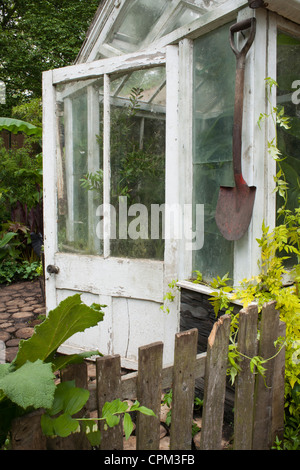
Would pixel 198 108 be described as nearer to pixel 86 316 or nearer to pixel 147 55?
pixel 147 55

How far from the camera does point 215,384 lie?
1.56 metres

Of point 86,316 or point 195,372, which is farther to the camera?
point 195,372

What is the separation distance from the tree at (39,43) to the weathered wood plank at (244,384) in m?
10.4

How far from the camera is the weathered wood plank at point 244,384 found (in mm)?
1674

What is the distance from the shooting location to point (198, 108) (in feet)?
7.66

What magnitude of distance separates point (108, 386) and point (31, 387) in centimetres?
34

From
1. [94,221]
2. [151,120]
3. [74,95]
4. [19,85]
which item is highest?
[19,85]

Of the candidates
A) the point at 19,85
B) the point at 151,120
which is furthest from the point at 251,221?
the point at 19,85

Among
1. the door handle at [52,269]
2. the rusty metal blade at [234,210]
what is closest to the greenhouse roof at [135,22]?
the rusty metal blade at [234,210]

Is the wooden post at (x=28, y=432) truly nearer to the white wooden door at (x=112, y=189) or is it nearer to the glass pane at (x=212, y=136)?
the glass pane at (x=212, y=136)

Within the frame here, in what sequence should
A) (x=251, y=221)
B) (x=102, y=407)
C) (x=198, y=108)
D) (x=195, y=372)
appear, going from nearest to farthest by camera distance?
(x=102, y=407) → (x=195, y=372) → (x=251, y=221) → (x=198, y=108)

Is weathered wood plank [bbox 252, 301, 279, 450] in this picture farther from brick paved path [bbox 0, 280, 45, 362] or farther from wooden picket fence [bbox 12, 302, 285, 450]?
brick paved path [bbox 0, 280, 45, 362]
